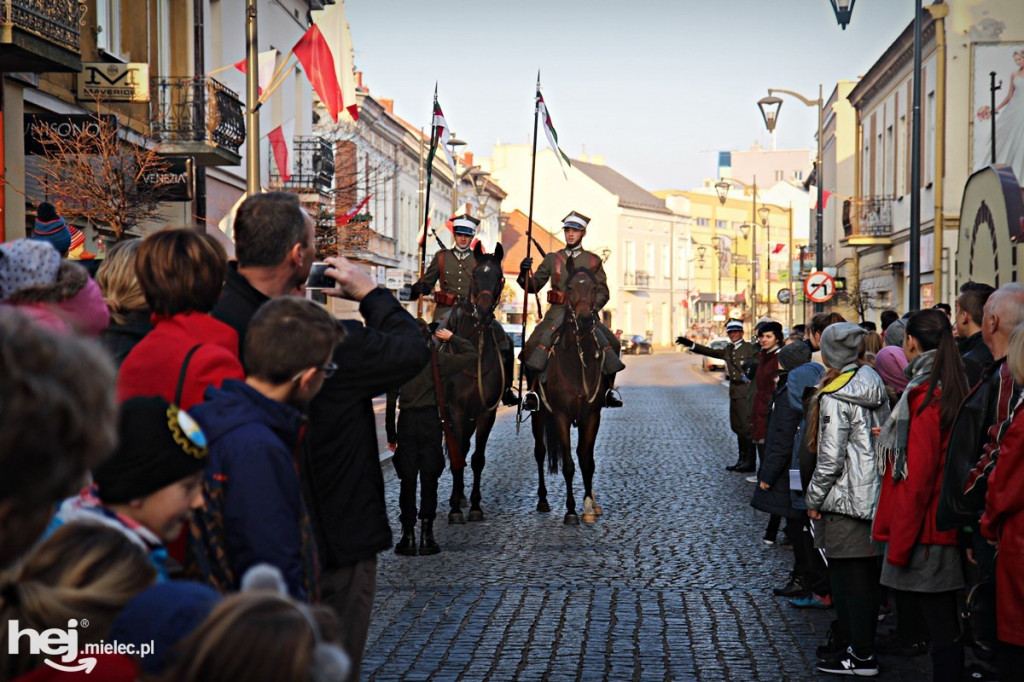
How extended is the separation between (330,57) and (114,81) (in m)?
3.00

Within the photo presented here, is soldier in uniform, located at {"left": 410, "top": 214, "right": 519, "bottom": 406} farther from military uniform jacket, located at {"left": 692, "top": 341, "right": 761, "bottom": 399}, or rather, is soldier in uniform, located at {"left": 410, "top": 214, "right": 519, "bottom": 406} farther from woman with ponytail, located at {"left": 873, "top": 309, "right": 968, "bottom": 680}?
woman with ponytail, located at {"left": 873, "top": 309, "right": 968, "bottom": 680}

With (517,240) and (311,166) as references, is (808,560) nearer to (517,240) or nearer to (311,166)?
(311,166)

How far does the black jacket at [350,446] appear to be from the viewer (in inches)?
162

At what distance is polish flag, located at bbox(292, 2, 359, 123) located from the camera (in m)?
17.8

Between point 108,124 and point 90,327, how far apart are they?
1272 centimetres

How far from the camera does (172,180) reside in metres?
17.4

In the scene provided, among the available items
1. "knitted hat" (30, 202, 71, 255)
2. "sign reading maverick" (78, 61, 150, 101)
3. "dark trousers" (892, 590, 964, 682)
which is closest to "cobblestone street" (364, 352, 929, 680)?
"dark trousers" (892, 590, 964, 682)

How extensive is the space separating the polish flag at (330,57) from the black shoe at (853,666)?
12.8 meters

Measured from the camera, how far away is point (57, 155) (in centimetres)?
1527

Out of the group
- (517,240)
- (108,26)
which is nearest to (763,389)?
(108,26)

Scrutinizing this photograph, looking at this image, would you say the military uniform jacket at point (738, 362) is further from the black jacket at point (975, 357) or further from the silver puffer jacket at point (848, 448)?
the silver puffer jacket at point (848, 448)

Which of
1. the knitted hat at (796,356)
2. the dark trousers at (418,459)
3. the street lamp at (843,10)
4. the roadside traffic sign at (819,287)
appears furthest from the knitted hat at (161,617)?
the roadside traffic sign at (819,287)

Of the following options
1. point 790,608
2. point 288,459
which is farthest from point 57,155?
point 288,459

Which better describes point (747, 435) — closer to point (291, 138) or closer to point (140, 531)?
point (140, 531)
